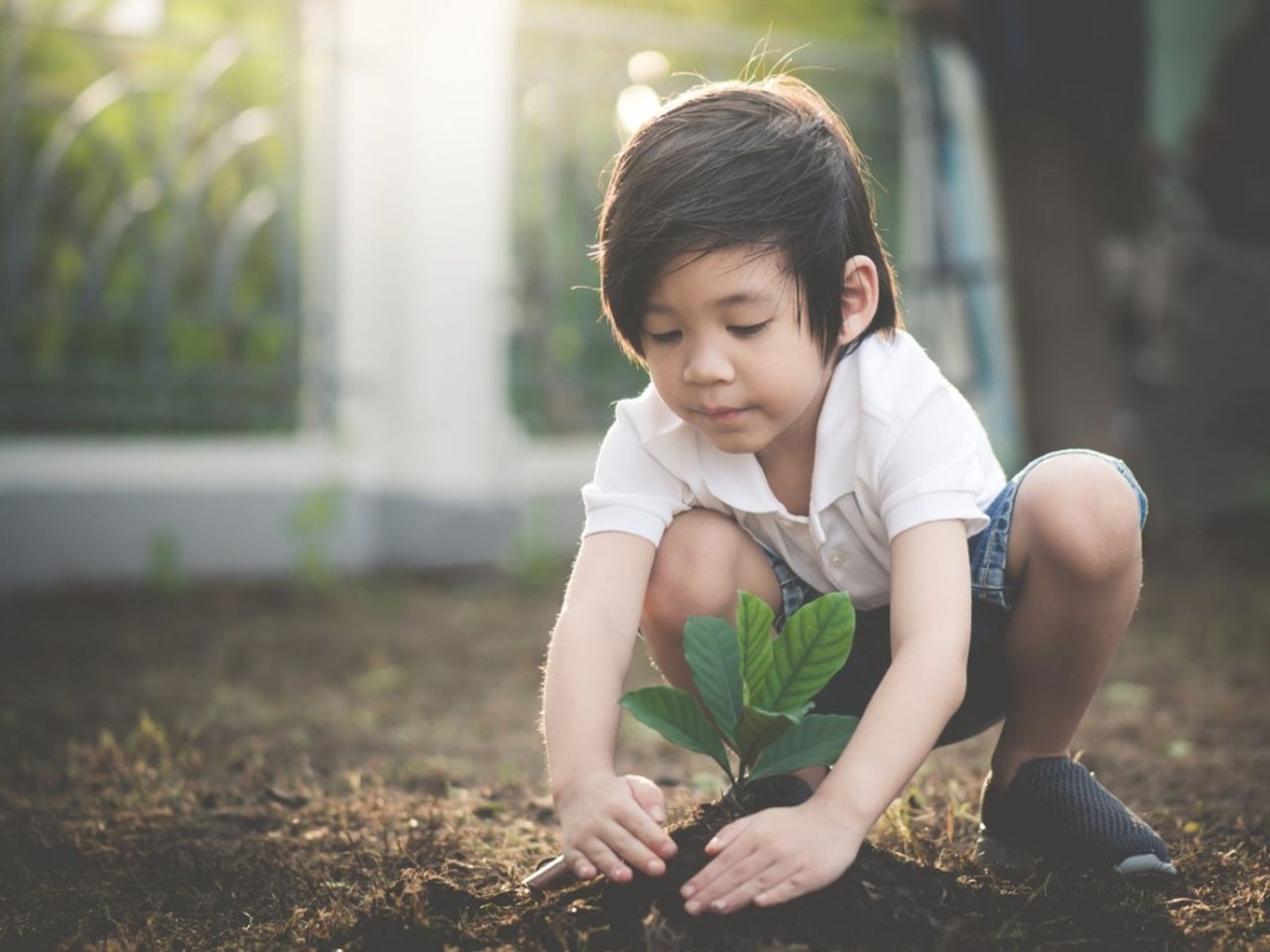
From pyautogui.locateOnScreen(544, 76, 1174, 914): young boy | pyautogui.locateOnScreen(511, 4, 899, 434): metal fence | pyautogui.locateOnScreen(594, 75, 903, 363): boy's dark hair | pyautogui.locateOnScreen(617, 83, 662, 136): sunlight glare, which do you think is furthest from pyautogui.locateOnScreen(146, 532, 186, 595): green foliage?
pyautogui.locateOnScreen(594, 75, 903, 363): boy's dark hair

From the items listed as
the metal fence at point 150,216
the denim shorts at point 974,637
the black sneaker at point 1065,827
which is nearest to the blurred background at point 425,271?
the metal fence at point 150,216

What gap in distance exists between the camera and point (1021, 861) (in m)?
2.00

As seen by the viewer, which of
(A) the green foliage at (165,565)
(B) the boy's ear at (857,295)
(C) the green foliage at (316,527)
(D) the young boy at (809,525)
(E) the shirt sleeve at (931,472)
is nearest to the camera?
(D) the young boy at (809,525)

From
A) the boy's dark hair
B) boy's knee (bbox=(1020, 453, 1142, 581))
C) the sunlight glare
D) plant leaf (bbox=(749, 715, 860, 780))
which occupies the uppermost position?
the sunlight glare

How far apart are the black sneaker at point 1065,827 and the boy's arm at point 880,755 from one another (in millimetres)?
371

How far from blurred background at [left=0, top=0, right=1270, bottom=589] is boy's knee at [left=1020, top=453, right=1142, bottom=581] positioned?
3.99 meters

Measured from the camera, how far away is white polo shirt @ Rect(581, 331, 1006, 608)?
1855mm

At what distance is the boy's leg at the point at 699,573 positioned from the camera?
1.98 meters

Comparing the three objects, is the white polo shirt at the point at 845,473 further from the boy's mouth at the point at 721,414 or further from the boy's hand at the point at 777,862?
the boy's hand at the point at 777,862

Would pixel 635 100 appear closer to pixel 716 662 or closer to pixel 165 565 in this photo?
pixel 165 565

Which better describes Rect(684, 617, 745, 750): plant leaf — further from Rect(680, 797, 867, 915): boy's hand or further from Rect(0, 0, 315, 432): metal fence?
Rect(0, 0, 315, 432): metal fence

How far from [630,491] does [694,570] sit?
144 mm

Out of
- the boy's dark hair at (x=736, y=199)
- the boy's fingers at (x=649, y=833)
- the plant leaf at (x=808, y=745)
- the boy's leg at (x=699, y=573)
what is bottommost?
A: the boy's fingers at (x=649, y=833)

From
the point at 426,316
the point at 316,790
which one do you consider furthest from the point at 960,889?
the point at 426,316
